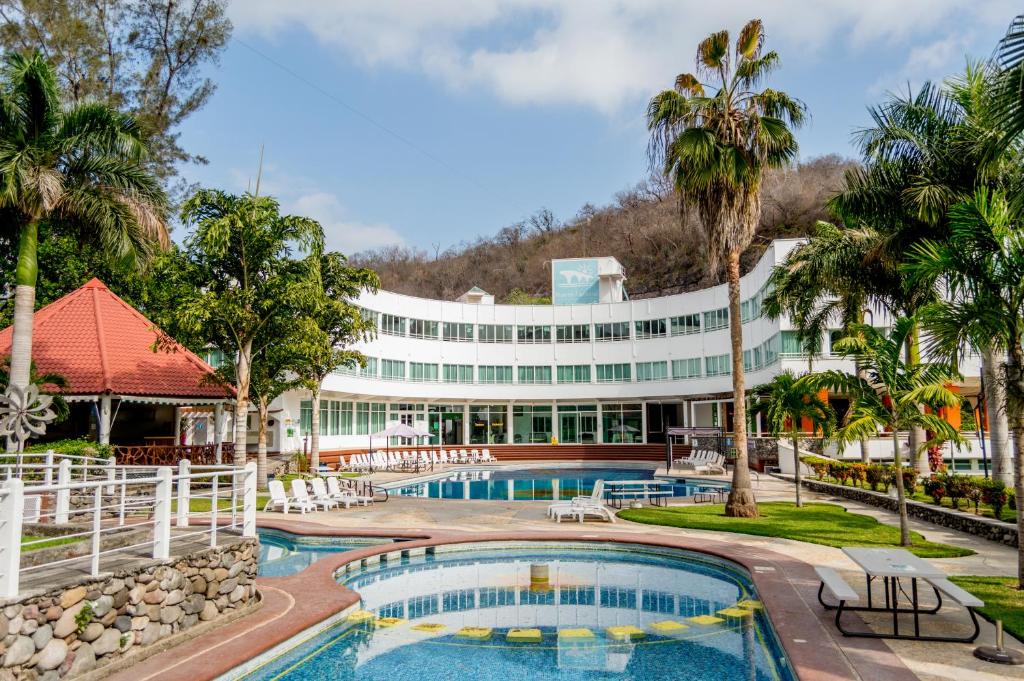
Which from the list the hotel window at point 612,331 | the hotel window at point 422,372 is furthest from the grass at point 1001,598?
the hotel window at point 612,331

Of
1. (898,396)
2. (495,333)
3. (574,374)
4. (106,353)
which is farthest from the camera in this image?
(574,374)

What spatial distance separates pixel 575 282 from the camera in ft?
166

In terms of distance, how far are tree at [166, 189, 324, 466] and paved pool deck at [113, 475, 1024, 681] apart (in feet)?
16.9

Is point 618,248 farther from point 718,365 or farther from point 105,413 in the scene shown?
point 105,413

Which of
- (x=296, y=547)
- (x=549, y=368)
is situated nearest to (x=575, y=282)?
(x=549, y=368)

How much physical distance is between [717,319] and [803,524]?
2935cm

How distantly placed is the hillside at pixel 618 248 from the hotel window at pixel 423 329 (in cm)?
2849

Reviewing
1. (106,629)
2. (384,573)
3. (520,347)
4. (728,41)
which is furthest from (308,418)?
(106,629)

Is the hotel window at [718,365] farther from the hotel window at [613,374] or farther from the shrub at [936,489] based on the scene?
the shrub at [936,489]

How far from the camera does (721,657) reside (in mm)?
7703

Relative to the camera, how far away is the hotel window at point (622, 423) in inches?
1916

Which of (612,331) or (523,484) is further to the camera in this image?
(612,331)

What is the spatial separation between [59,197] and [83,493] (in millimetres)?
6636

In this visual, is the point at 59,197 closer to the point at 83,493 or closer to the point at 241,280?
the point at 241,280
